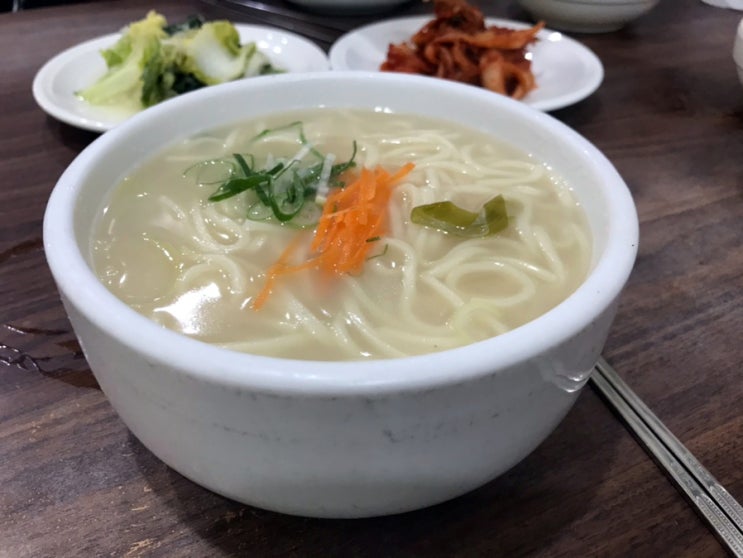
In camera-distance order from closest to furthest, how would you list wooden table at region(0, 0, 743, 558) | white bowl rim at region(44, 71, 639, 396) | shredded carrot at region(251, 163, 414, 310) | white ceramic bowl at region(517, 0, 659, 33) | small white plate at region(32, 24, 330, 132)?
white bowl rim at region(44, 71, 639, 396) → wooden table at region(0, 0, 743, 558) → shredded carrot at region(251, 163, 414, 310) → small white plate at region(32, 24, 330, 132) → white ceramic bowl at region(517, 0, 659, 33)

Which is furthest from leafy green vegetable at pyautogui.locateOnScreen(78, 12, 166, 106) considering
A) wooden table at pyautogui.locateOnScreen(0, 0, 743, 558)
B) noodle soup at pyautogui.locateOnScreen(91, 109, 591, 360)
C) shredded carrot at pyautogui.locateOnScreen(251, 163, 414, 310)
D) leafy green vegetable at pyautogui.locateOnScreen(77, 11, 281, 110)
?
shredded carrot at pyautogui.locateOnScreen(251, 163, 414, 310)

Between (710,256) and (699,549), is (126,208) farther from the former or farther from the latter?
(710,256)

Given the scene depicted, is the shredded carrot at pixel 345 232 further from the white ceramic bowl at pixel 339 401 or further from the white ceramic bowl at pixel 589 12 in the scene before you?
the white ceramic bowl at pixel 589 12

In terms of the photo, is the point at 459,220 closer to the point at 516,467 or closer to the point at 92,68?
the point at 516,467

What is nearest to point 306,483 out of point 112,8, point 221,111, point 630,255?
point 630,255

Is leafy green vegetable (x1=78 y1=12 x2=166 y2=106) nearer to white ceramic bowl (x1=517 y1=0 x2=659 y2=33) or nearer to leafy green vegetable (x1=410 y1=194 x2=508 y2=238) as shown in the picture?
leafy green vegetable (x1=410 y1=194 x2=508 y2=238)

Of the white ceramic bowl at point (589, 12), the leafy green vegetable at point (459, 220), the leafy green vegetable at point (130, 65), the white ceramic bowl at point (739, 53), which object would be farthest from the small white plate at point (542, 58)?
the leafy green vegetable at point (459, 220)
